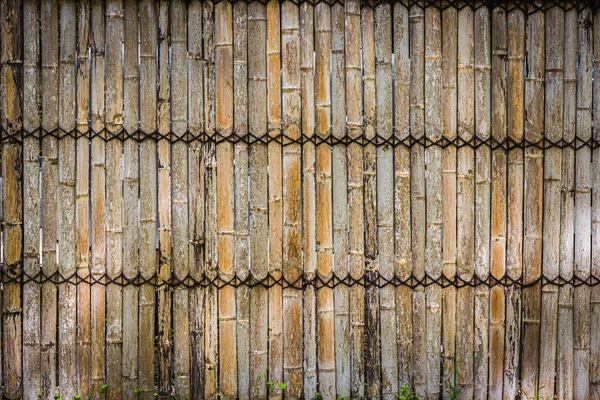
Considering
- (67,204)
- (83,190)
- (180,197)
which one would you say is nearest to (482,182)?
(180,197)

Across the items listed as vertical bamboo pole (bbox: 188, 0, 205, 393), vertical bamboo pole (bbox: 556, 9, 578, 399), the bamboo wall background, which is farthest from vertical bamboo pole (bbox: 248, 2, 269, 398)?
vertical bamboo pole (bbox: 556, 9, 578, 399)

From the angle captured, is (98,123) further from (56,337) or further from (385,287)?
(385,287)

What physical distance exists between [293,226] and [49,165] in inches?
75.2

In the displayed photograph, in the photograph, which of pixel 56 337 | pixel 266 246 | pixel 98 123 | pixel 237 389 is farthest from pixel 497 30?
pixel 56 337

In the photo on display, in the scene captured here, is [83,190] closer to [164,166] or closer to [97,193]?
[97,193]

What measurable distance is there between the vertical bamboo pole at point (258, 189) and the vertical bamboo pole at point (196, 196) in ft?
1.25

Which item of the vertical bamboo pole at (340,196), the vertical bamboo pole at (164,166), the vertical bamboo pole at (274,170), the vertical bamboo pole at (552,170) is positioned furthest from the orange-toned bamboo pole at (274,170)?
the vertical bamboo pole at (552,170)

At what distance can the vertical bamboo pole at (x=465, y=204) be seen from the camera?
4328 millimetres

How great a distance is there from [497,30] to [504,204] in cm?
136

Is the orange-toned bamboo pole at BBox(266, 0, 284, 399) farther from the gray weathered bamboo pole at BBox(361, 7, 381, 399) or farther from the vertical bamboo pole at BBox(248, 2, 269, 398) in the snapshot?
the gray weathered bamboo pole at BBox(361, 7, 381, 399)

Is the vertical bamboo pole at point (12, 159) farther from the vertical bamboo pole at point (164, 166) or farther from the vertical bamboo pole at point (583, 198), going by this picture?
the vertical bamboo pole at point (583, 198)

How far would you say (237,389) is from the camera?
4.34 meters

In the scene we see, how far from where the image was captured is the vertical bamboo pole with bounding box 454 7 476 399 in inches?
170

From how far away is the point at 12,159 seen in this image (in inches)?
167
